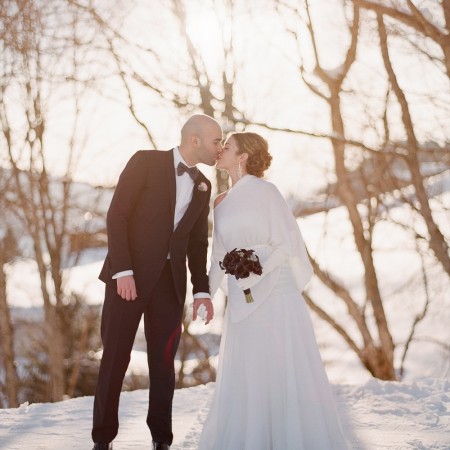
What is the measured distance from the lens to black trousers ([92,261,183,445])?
385 cm

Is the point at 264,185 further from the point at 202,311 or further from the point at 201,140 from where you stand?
the point at 202,311

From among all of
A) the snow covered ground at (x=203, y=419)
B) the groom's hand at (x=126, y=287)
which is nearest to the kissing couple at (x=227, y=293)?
the groom's hand at (x=126, y=287)

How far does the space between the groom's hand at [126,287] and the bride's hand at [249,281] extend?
727 millimetres

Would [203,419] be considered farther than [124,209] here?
Yes

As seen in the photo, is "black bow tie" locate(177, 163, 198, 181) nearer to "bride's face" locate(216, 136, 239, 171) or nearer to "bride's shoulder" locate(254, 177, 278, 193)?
"bride's face" locate(216, 136, 239, 171)

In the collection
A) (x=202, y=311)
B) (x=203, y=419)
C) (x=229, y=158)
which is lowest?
(x=203, y=419)

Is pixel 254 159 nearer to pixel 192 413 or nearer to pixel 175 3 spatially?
pixel 192 413

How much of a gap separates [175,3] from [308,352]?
8923 mm

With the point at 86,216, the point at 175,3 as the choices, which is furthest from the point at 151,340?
the point at 86,216

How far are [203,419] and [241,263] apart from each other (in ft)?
7.01

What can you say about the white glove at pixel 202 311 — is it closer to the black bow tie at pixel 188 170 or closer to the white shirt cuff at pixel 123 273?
the white shirt cuff at pixel 123 273

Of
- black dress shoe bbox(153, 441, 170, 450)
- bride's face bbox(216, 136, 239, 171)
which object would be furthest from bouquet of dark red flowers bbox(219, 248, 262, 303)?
black dress shoe bbox(153, 441, 170, 450)

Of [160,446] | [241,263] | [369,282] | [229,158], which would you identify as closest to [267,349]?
[241,263]

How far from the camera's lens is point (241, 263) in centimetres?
400
